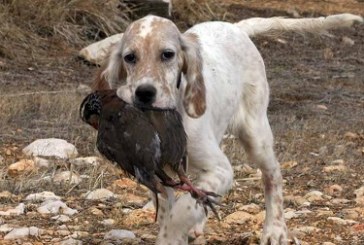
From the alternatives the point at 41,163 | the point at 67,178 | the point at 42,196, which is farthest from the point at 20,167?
the point at 42,196

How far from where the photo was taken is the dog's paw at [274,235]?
18.1ft

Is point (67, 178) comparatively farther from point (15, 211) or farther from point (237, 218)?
point (237, 218)

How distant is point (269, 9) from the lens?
56.6 feet

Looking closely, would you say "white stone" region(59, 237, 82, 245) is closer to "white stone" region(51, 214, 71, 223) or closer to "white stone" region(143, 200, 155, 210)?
"white stone" region(51, 214, 71, 223)

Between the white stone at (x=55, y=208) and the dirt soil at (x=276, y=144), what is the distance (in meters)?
A: 0.07

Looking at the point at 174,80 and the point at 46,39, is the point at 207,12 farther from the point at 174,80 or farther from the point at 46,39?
the point at 174,80

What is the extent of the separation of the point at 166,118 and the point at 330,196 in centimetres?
255

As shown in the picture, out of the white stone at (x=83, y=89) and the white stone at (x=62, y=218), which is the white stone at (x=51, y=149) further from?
the white stone at (x=83, y=89)

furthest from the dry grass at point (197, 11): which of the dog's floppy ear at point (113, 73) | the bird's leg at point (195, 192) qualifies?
the bird's leg at point (195, 192)

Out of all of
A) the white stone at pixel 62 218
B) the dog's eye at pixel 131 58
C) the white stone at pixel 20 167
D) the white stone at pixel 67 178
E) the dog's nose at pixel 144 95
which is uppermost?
the dog's eye at pixel 131 58

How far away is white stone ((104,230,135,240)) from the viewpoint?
5234 mm

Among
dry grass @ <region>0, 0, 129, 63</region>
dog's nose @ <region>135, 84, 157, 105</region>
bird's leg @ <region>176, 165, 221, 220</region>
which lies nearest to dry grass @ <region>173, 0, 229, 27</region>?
dry grass @ <region>0, 0, 129, 63</region>

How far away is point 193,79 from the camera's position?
4.98m

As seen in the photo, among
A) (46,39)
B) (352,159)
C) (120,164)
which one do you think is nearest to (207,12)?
(46,39)
